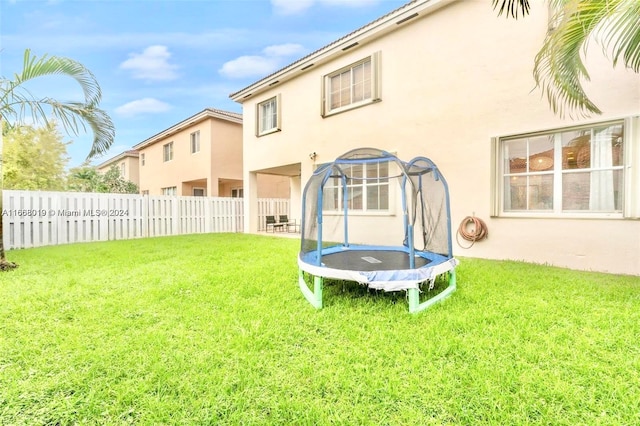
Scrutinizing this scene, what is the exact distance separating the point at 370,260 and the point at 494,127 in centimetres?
503

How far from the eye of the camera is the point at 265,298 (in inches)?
187

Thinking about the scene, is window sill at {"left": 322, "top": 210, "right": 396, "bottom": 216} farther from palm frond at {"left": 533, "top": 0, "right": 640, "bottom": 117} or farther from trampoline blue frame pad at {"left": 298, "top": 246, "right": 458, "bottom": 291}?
palm frond at {"left": 533, "top": 0, "right": 640, "bottom": 117}

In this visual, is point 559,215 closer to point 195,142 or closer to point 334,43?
point 334,43

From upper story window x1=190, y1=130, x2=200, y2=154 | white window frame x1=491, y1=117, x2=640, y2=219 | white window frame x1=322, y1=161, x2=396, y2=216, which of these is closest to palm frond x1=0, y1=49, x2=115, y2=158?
white window frame x1=322, y1=161, x2=396, y2=216

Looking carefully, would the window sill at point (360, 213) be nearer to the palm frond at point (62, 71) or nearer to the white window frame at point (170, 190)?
the palm frond at point (62, 71)

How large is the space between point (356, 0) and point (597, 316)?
11.0 meters

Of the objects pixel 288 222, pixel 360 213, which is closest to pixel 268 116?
pixel 288 222

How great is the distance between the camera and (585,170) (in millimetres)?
6316

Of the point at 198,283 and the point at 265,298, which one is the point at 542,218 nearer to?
the point at 265,298

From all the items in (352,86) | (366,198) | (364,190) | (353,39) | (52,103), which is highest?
(353,39)

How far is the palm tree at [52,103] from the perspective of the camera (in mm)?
6527

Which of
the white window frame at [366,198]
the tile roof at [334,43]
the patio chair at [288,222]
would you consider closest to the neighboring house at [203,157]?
the patio chair at [288,222]

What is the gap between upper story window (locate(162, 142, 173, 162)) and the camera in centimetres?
2217

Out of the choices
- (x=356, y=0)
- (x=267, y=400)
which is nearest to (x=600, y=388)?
(x=267, y=400)
